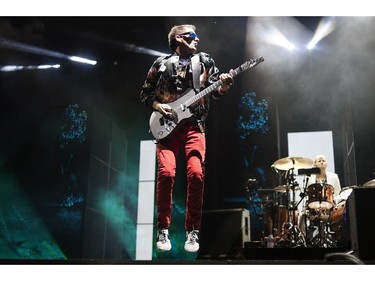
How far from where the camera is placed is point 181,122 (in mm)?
3896

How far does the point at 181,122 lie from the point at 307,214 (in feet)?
10.1

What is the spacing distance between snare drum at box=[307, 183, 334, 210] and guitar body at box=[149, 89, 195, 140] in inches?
112

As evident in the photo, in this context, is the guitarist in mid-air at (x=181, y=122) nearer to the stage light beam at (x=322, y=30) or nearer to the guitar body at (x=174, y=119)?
the guitar body at (x=174, y=119)

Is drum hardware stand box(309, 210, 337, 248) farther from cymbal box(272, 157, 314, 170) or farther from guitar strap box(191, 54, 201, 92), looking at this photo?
guitar strap box(191, 54, 201, 92)

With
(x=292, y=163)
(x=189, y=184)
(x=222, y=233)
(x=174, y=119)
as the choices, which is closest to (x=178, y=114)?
(x=174, y=119)

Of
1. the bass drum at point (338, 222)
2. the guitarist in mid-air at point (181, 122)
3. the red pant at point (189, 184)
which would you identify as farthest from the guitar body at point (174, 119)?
the bass drum at point (338, 222)

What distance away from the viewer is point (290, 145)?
689 cm

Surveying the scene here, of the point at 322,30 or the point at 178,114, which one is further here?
the point at 322,30

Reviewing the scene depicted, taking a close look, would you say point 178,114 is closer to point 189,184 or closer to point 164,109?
point 164,109

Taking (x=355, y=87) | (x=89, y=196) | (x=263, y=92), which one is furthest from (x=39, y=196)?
(x=355, y=87)

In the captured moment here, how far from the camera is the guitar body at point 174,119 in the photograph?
3.89 meters

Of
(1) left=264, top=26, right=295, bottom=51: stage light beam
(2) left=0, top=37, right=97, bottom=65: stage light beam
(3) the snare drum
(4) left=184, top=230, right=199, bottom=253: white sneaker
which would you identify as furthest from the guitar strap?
(3) the snare drum

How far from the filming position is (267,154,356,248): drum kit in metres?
5.75

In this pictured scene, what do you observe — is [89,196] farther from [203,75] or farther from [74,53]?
[203,75]
